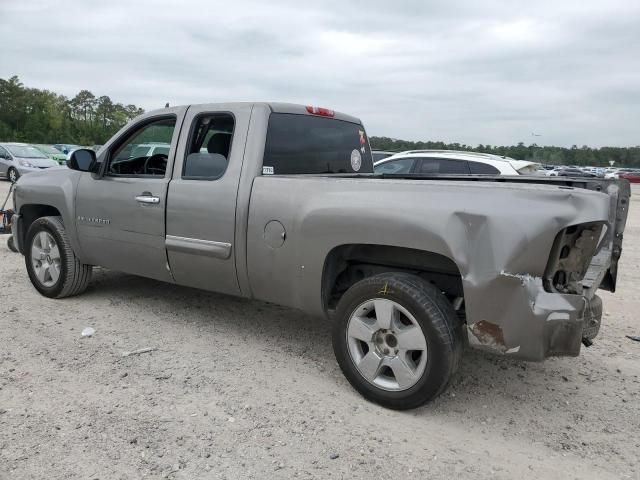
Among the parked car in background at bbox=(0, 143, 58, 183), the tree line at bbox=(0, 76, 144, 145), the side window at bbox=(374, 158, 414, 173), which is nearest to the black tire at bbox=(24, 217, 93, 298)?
the side window at bbox=(374, 158, 414, 173)

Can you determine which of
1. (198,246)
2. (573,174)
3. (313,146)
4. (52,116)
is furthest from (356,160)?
(52,116)

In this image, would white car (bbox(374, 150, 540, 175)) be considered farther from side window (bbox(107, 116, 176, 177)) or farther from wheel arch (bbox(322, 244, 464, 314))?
wheel arch (bbox(322, 244, 464, 314))

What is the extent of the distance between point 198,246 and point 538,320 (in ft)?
7.89

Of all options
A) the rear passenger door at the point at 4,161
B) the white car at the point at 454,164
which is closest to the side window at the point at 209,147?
the white car at the point at 454,164

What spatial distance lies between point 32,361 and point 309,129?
2.64 meters

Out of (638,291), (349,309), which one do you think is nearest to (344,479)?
(349,309)

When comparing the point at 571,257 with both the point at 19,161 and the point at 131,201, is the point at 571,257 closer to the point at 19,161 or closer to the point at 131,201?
the point at 131,201

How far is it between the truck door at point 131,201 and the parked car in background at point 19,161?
54.0ft

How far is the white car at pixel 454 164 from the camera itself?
9.21 meters

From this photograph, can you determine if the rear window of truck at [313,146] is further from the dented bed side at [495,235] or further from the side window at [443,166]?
the side window at [443,166]

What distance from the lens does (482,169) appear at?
30.7ft

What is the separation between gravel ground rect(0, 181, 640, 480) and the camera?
2.73 m

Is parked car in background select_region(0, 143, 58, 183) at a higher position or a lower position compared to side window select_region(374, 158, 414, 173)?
lower

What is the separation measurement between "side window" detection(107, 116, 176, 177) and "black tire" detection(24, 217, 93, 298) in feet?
2.83
